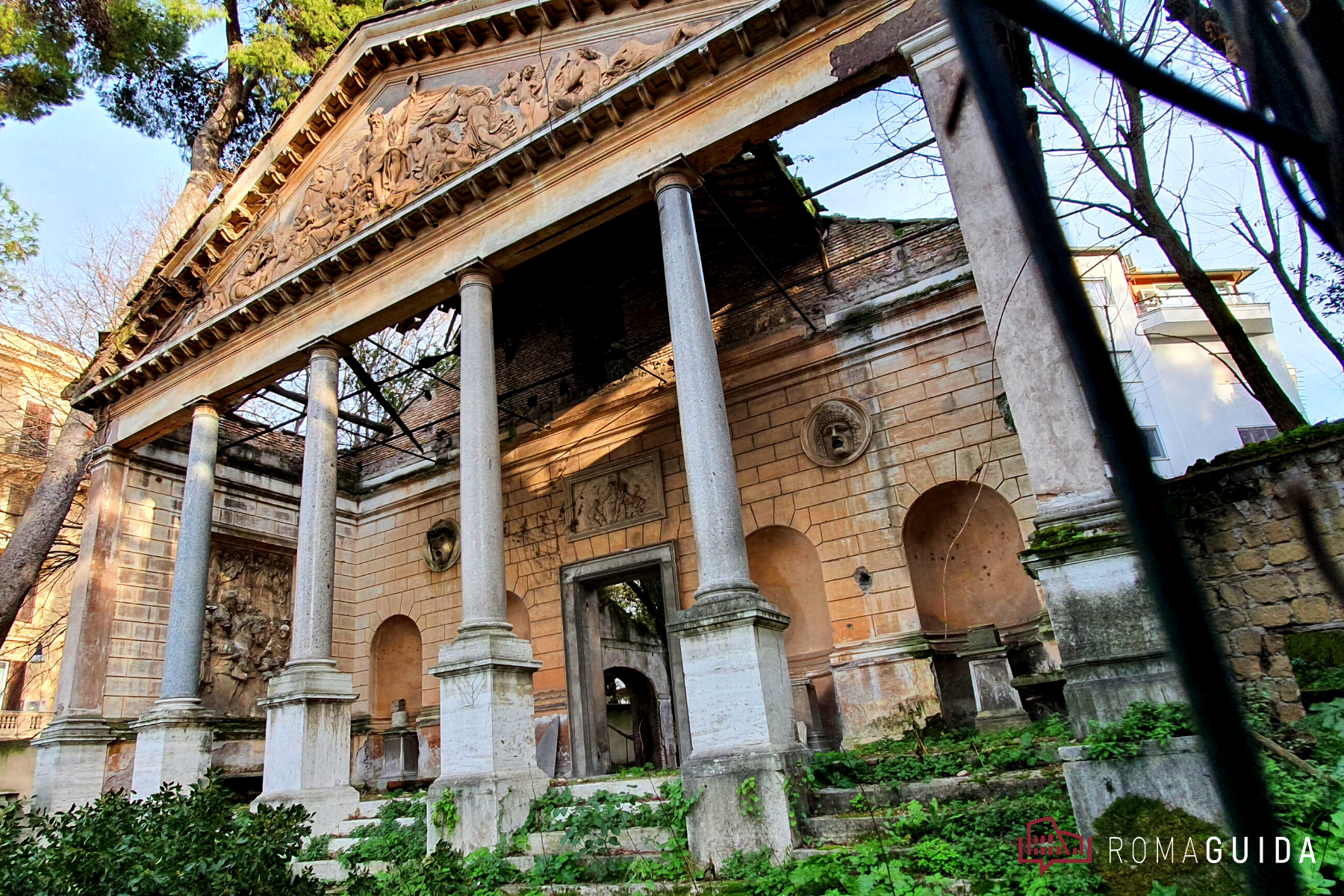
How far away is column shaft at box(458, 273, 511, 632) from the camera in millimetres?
8891

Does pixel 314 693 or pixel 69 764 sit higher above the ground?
pixel 314 693

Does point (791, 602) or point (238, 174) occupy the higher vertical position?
point (238, 174)

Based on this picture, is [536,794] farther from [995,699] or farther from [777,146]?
[777,146]

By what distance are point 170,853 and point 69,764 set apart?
27.1 feet

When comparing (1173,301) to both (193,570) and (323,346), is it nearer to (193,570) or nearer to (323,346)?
(323,346)

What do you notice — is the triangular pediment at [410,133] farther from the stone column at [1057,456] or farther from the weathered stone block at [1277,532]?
the weathered stone block at [1277,532]

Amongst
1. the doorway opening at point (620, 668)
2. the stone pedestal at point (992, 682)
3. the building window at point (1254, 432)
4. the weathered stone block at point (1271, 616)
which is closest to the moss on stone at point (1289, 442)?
the weathered stone block at point (1271, 616)

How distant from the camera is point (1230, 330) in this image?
8789 mm

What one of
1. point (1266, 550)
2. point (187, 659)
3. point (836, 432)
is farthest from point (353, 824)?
point (1266, 550)

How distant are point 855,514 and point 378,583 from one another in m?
10.4

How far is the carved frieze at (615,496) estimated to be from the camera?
13.6 metres

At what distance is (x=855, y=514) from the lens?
11.7m

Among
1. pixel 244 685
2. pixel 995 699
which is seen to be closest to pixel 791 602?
pixel 995 699

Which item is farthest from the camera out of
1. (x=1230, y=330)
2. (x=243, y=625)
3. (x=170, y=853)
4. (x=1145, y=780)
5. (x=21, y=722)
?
(x=21, y=722)
